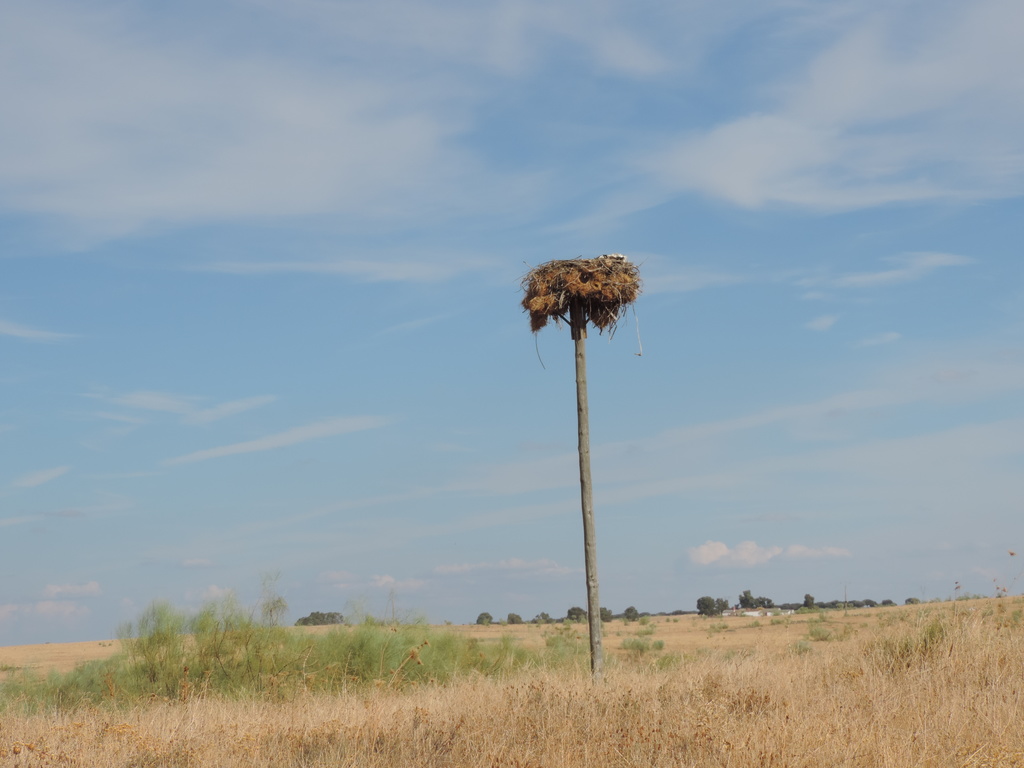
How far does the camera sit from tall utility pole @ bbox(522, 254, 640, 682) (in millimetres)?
16281

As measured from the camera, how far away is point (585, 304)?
16.9m

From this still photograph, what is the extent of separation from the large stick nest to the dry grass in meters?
6.71

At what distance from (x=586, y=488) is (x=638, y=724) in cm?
682

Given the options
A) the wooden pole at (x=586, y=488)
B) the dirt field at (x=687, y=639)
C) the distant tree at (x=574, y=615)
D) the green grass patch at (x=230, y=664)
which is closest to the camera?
the wooden pole at (x=586, y=488)

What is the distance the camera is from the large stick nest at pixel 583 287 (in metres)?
16.5

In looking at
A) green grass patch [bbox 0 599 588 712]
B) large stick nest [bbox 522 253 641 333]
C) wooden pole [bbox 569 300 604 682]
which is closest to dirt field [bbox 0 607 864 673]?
green grass patch [bbox 0 599 588 712]

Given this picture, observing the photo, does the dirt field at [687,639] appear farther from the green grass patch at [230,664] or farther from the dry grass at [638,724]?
the dry grass at [638,724]

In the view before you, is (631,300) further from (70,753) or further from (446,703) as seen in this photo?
(70,753)

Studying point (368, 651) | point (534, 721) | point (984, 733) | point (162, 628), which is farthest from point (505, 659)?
point (984, 733)

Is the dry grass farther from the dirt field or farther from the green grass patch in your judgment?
the dirt field

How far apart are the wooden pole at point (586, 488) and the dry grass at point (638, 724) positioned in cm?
202

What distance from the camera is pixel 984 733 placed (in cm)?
921

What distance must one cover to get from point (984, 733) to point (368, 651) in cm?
1338

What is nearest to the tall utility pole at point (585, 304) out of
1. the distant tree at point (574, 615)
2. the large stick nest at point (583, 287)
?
the large stick nest at point (583, 287)
